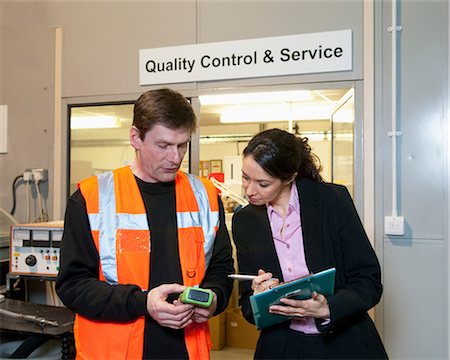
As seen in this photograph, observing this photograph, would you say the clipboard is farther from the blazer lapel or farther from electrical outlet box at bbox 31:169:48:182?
electrical outlet box at bbox 31:169:48:182

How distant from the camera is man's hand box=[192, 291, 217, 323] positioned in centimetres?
115

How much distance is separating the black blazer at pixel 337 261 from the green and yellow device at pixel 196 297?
8.6 inches

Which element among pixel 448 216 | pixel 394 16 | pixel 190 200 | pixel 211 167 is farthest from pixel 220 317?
pixel 394 16

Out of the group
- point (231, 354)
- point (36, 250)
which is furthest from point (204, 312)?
point (231, 354)

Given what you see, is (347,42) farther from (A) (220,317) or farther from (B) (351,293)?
(A) (220,317)

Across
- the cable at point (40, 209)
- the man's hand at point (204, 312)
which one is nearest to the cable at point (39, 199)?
the cable at point (40, 209)

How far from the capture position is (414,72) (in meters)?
2.06

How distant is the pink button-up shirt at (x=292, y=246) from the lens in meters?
1.24

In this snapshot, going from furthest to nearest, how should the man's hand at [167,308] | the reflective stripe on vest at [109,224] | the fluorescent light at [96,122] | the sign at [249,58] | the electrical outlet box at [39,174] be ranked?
1. the fluorescent light at [96,122]
2. the electrical outlet box at [39,174]
3. the sign at [249,58]
4. the reflective stripe on vest at [109,224]
5. the man's hand at [167,308]

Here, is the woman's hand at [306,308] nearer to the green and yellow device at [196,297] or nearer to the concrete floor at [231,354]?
the green and yellow device at [196,297]

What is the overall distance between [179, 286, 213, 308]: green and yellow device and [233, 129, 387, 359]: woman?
0.15 m

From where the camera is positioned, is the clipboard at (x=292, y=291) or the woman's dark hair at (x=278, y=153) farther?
the woman's dark hair at (x=278, y=153)

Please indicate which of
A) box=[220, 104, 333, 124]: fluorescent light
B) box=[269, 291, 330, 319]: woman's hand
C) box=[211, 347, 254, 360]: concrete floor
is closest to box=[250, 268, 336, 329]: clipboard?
box=[269, 291, 330, 319]: woman's hand

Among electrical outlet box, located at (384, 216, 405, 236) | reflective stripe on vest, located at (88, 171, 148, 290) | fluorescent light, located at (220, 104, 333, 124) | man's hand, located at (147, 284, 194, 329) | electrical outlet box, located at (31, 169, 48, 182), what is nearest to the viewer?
man's hand, located at (147, 284, 194, 329)
